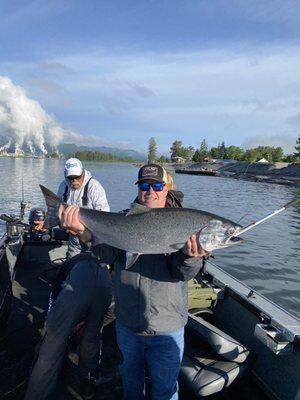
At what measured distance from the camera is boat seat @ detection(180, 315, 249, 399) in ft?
14.4

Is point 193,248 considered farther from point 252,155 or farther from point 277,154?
point 277,154

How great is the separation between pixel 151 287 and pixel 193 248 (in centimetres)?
54

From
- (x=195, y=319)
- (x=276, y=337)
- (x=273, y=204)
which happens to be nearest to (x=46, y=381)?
(x=195, y=319)

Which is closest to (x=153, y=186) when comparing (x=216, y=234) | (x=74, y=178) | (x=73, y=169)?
(x=216, y=234)

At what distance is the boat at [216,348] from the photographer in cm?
439

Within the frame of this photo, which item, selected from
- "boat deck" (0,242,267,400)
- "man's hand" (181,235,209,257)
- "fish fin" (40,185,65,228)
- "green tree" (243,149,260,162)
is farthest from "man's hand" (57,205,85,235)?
"green tree" (243,149,260,162)

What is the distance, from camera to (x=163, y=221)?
3.36 metres

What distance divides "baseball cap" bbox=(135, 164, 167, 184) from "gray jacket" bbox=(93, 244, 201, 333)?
666 millimetres

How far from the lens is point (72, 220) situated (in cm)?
376

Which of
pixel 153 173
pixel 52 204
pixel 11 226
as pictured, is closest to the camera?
pixel 153 173

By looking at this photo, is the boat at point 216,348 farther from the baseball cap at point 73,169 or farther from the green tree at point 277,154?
the green tree at point 277,154

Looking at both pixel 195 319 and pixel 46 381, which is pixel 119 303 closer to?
pixel 46 381

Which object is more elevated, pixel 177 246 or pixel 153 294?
pixel 177 246

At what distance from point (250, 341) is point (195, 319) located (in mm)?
748
